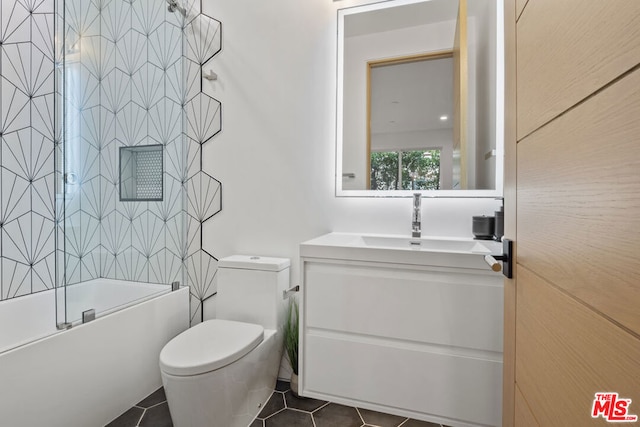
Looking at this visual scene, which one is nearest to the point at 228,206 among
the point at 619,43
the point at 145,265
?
the point at 145,265

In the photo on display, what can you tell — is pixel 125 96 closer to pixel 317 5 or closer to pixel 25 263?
pixel 25 263

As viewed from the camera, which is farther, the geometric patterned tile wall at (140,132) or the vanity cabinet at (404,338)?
the geometric patterned tile wall at (140,132)

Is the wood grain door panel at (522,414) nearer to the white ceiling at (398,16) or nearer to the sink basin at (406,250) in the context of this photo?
the sink basin at (406,250)

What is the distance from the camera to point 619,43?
334 mm

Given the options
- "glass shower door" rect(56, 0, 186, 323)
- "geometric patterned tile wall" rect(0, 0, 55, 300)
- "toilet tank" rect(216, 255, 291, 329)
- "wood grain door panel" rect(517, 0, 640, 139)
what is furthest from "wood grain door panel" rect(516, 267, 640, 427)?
"geometric patterned tile wall" rect(0, 0, 55, 300)

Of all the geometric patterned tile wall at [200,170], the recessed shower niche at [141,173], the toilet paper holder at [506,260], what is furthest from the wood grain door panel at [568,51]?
the recessed shower niche at [141,173]

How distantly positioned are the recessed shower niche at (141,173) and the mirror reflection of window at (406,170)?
1278 mm

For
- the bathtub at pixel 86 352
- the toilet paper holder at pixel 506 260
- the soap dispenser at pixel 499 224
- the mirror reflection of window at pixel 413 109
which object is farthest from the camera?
the mirror reflection of window at pixel 413 109

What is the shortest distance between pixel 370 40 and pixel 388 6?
189 mm

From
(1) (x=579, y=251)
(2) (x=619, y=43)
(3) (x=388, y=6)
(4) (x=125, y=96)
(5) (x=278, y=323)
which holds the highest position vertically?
(3) (x=388, y=6)

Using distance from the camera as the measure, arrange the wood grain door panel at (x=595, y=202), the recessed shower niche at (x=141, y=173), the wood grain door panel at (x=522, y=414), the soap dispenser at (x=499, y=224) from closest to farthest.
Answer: the wood grain door panel at (x=595, y=202) < the wood grain door panel at (x=522, y=414) < the soap dispenser at (x=499, y=224) < the recessed shower niche at (x=141, y=173)

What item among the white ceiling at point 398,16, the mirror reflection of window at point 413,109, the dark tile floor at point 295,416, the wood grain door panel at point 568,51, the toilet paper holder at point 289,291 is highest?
the white ceiling at point 398,16

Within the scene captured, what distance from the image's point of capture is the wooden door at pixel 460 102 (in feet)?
5.18

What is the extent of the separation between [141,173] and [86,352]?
0.96 meters
